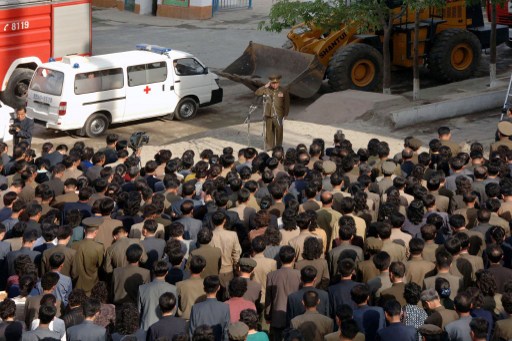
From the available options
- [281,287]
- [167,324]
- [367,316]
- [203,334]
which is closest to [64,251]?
[167,324]

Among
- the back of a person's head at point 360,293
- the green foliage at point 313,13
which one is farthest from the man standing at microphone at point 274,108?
the back of a person's head at point 360,293

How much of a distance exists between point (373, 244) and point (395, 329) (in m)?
2.30

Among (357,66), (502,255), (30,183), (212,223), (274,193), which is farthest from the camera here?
(357,66)

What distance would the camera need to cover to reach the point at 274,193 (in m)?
12.7

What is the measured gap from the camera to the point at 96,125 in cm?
2169

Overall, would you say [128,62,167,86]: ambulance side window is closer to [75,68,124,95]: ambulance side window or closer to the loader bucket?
[75,68,124,95]: ambulance side window

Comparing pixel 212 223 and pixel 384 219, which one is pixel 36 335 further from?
pixel 384 219

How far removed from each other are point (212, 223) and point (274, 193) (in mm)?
1250

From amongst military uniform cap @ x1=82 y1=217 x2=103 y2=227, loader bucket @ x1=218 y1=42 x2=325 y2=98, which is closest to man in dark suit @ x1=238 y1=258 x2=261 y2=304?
military uniform cap @ x1=82 y1=217 x2=103 y2=227

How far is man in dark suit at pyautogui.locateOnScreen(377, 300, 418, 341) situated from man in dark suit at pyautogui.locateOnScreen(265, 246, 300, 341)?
58.5 inches

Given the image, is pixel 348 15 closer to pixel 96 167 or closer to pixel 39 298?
pixel 96 167

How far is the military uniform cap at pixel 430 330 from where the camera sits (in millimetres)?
8836

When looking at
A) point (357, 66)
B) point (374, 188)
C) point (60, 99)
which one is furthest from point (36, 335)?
point (357, 66)

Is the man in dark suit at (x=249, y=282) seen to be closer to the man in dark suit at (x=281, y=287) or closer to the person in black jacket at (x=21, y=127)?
the man in dark suit at (x=281, y=287)
